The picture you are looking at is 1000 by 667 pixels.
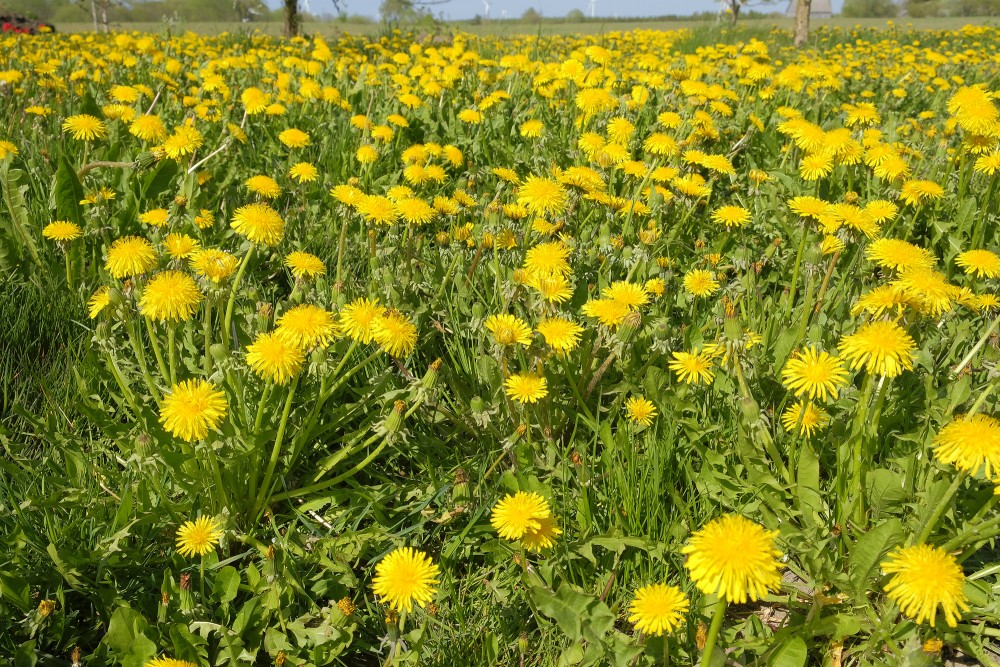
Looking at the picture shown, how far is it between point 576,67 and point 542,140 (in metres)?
0.91

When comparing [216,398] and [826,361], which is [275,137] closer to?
[216,398]

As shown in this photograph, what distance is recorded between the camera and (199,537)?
4.90ft

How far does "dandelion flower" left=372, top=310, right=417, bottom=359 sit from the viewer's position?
1.68 metres

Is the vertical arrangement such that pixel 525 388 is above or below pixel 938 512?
above

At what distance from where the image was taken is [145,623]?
1.37m

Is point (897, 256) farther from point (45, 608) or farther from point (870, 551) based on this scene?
point (45, 608)

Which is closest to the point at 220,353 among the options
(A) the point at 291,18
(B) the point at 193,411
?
(B) the point at 193,411

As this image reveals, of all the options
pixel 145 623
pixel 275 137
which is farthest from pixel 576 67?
pixel 145 623

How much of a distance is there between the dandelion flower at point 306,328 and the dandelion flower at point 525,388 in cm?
47

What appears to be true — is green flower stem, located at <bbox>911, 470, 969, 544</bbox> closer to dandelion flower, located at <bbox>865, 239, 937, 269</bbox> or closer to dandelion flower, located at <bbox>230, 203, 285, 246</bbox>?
dandelion flower, located at <bbox>865, 239, 937, 269</bbox>

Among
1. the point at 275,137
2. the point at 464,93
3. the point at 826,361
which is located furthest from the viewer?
the point at 464,93

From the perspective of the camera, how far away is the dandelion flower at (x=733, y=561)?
109cm

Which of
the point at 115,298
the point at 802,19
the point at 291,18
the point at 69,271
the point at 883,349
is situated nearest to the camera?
the point at 883,349

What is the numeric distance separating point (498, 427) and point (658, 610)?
80cm
